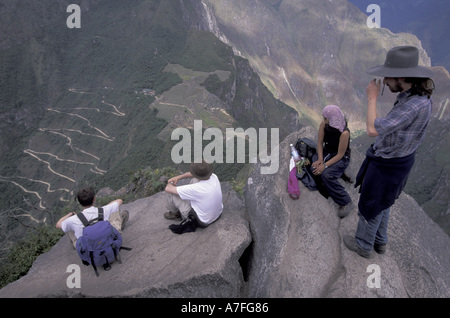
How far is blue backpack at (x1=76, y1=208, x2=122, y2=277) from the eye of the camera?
5.22 metres

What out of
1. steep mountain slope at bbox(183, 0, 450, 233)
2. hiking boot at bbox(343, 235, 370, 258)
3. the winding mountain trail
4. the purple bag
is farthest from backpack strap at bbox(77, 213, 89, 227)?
steep mountain slope at bbox(183, 0, 450, 233)

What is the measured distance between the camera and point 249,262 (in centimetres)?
592

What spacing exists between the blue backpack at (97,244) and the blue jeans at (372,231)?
14.5ft

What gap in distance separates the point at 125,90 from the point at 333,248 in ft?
269

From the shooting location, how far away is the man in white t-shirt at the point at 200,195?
5.70 m

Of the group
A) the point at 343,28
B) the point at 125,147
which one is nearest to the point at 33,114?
the point at 125,147

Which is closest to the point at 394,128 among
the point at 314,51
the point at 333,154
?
the point at 333,154

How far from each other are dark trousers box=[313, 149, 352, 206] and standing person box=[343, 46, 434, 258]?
3.43ft

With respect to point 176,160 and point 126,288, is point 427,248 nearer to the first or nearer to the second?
point 126,288

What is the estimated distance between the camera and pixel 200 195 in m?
5.76

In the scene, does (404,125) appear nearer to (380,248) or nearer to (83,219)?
(380,248)

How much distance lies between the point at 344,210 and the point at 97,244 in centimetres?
475

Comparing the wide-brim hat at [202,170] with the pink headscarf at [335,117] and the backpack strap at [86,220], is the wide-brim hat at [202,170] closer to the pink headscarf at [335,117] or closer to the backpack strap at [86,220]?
the backpack strap at [86,220]

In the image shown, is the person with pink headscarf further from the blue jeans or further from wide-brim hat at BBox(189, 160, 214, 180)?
wide-brim hat at BBox(189, 160, 214, 180)
